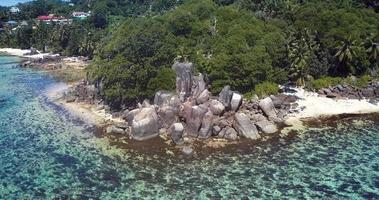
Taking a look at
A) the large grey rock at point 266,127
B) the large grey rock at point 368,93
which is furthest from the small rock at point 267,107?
the large grey rock at point 368,93

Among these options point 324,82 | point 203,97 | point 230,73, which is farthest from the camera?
point 324,82

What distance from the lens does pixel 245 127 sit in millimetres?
47094

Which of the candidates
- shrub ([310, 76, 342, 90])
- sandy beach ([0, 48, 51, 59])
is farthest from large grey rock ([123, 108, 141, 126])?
sandy beach ([0, 48, 51, 59])

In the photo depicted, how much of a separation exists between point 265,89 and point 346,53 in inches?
588

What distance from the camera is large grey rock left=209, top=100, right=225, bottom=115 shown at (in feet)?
161

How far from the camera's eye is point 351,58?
63.2m

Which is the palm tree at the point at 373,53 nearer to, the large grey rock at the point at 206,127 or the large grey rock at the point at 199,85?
the large grey rock at the point at 199,85

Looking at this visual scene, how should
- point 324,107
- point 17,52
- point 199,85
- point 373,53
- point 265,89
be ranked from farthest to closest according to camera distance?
1. point 17,52
2. point 373,53
3. point 265,89
4. point 324,107
5. point 199,85

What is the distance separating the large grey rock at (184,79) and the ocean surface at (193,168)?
11296 millimetres

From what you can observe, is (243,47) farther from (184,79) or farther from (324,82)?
(324,82)

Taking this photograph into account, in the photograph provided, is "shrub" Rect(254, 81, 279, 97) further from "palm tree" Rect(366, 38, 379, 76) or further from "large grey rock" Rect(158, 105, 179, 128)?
"palm tree" Rect(366, 38, 379, 76)

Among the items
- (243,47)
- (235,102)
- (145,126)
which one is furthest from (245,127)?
(243,47)

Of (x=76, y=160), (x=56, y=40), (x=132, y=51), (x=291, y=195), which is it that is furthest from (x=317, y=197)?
(x=56, y=40)

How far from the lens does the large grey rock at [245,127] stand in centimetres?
4656
